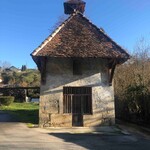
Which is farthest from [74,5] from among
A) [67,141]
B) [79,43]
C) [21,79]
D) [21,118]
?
[21,79]

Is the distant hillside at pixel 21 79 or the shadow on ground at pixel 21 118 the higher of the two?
the distant hillside at pixel 21 79

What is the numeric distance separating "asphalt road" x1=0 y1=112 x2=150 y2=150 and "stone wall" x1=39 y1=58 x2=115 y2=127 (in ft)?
9.06

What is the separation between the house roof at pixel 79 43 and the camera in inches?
774

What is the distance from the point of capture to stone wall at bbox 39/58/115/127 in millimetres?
20094

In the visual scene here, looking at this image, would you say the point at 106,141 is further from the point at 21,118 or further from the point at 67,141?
the point at 21,118

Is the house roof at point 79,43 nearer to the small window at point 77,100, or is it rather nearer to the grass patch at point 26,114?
the small window at point 77,100

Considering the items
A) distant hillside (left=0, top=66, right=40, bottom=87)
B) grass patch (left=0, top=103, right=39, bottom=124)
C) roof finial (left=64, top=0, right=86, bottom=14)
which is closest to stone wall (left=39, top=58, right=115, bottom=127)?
grass patch (left=0, top=103, right=39, bottom=124)

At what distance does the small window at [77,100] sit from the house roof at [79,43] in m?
2.32

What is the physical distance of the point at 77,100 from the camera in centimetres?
2053

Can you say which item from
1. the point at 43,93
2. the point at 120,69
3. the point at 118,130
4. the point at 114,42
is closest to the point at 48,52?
the point at 43,93

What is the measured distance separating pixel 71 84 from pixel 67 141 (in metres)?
6.35

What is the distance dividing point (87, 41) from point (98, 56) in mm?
1756

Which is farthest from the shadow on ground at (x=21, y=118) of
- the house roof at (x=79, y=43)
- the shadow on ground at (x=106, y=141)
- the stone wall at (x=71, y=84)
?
the shadow on ground at (x=106, y=141)

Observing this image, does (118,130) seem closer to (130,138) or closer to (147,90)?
(130,138)
